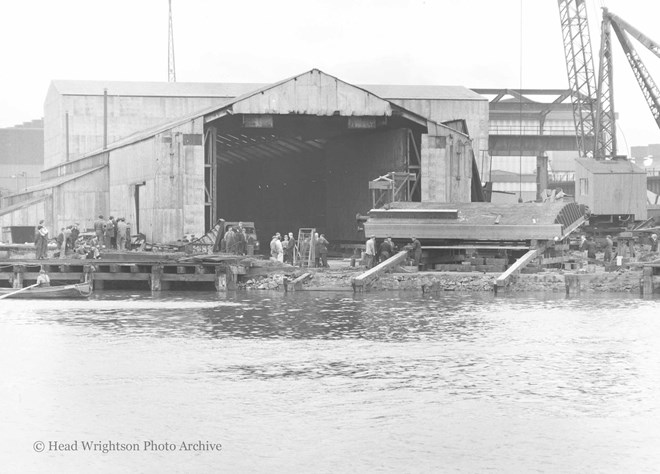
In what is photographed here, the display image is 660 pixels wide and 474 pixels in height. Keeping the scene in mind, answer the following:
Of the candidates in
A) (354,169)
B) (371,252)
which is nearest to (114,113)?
(354,169)

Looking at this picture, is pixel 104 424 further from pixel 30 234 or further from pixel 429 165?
pixel 30 234

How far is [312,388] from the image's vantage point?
64.4 feet

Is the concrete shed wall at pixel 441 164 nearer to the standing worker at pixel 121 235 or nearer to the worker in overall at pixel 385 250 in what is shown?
the worker in overall at pixel 385 250

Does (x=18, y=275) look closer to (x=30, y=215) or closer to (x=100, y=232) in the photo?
(x=100, y=232)

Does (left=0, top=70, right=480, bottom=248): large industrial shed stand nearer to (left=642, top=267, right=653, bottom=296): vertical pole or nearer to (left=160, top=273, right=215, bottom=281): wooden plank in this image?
(left=160, top=273, right=215, bottom=281): wooden plank

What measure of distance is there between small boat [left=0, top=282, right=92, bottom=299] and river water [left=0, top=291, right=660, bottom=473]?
13.7ft

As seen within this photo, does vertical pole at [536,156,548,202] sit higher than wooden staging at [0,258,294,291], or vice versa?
vertical pole at [536,156,548,202]

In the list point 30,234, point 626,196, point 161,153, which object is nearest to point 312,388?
point 161,153

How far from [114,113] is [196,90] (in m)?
6.10

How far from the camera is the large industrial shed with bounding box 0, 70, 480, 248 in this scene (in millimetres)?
47875

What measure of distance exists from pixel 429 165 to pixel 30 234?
20.9 meters

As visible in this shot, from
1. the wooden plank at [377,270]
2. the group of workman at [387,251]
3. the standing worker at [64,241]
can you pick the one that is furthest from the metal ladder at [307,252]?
the standing worker at [64,241]

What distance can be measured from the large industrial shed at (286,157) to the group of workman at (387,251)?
900 centimetres

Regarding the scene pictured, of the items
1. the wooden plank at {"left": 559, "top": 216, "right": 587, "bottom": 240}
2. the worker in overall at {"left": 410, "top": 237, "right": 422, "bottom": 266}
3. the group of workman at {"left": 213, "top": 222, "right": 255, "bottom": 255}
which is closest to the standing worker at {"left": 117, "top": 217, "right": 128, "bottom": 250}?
the group of workman at {"left": 213, "top": 222, "right": 255, "bottom": 255}
